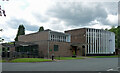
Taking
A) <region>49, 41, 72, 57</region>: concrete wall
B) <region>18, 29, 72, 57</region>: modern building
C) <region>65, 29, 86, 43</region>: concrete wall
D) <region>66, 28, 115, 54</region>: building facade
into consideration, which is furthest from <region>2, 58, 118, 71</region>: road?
<region>65, 29, 86, 43</region>: concrete wall

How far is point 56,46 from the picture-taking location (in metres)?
38.1

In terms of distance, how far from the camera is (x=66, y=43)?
41656mm

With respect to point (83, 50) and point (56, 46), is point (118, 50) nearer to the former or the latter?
point (83, 50)

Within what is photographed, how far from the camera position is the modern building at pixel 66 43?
1470 inches

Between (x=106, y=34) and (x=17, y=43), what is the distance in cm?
3524

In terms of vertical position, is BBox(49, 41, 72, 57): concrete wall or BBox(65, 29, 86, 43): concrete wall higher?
BBox(65, 29, 86, 43): concrete wall

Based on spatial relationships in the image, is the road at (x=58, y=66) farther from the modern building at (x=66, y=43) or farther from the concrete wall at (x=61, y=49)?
the concrete wall at (x=61, y=49)

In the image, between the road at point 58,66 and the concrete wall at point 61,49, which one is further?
the concrete wall at point 61,49

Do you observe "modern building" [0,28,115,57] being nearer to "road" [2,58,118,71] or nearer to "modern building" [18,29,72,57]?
"modern building" [18,29,72,57]

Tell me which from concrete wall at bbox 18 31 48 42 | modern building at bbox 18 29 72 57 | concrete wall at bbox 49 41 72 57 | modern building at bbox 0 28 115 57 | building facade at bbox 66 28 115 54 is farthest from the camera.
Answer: building facade at bbox 66 28 115 54

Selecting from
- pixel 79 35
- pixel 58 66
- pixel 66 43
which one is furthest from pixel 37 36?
pixel 58 66

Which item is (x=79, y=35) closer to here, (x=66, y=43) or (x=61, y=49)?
(x=66, y=43)

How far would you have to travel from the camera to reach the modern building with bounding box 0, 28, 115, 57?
37.3m

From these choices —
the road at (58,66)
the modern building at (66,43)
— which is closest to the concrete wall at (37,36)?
the modern building at (66,43)
